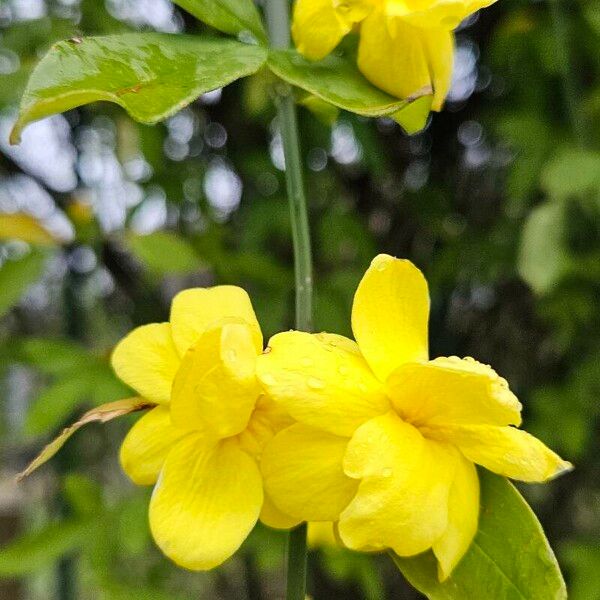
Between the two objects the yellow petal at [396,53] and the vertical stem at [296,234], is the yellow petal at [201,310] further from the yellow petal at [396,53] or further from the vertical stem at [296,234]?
the yellow petal at [396,53]

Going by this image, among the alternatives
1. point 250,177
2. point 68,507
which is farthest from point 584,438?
point 68,507

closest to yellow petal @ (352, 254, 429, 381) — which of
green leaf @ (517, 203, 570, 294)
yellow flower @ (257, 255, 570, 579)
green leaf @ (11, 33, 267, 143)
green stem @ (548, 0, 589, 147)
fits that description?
yellow flower @ (257, 255, 570, 579)

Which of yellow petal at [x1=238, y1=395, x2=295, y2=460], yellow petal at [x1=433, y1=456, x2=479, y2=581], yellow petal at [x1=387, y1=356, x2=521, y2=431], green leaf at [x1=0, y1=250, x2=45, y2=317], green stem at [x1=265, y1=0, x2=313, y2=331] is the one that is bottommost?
green leaf at [x1=0, y1=250, x2=45, y2=317]

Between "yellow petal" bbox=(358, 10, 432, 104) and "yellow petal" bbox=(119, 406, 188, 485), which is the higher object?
"yellow petal" bbox=(358, 10, 432, 104)

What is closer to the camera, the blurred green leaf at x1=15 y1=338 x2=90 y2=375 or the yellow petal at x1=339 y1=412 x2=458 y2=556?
the yellow petal at x1=339 y1=412 x2=458 y2=556

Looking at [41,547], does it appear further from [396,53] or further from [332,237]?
[396,53]

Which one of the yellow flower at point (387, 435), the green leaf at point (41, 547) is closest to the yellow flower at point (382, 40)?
the yellow flower at point (387, 435)

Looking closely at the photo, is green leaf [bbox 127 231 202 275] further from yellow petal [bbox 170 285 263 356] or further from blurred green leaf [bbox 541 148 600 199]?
yellow petal [bbox 170 285 263 356]
